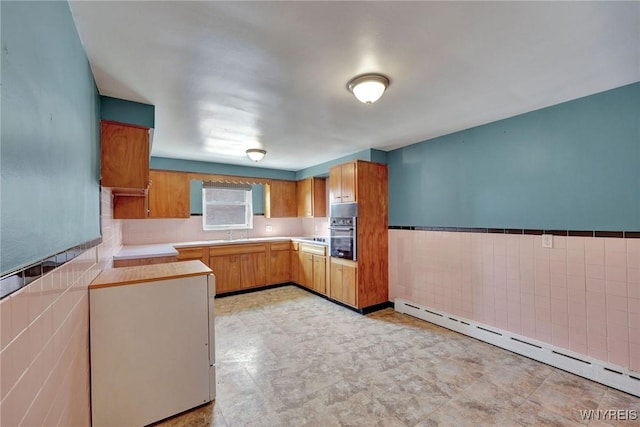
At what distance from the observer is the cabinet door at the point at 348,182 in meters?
3.77

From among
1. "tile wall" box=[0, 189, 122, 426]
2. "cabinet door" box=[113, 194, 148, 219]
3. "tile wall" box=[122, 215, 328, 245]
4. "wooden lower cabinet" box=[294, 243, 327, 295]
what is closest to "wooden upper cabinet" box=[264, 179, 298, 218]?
"tile wall" box=[122, 215, 328, 245]

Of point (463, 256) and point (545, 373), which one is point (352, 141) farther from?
point (545, 373)

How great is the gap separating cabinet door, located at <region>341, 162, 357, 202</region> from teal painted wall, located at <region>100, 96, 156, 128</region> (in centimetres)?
241

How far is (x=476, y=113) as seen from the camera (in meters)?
2.62

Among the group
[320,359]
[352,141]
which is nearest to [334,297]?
[320,359]

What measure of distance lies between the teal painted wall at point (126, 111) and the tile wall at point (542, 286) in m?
3.27

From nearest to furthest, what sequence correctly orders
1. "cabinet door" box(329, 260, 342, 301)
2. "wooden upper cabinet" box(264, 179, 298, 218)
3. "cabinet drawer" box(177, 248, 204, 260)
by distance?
"cabinet door" box(329, 260, 342, 301)
"cabinet drawer" box(177, 248, 204, 260)
"wooden upper cabinet" box(264, 179, 298, 218)

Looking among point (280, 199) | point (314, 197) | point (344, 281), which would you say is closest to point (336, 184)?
point (314, 197)

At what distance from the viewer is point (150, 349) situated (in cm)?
179

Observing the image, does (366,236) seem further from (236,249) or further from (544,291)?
(236,249)

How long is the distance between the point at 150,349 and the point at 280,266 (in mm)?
3360

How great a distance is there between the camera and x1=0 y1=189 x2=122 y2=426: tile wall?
67 cm

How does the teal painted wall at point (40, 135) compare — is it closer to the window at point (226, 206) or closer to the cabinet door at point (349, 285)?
the cabinet door at point (349, 285)

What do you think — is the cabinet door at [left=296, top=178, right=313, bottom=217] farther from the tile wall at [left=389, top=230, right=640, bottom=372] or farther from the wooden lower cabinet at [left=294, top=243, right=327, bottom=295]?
the tile wall at [left=389, top=230, right=640, bottom=372]
